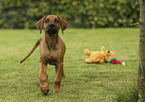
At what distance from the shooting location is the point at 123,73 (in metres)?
4.91

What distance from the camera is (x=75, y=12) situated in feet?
49.4

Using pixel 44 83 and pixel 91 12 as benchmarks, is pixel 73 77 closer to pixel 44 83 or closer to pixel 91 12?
pixel 44 83

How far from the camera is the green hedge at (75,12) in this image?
47.7ft

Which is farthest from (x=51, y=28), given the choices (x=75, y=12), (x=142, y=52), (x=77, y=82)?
(x=75, y=12)

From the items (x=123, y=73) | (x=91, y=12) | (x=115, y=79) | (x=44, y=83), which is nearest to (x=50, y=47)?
(x=44, y=83)

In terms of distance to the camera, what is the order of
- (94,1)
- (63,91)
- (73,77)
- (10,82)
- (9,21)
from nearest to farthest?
(63,91) < (10,82) < (73,77) < (94,1) < (9,21)

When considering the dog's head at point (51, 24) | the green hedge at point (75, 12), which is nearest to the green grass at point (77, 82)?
the dog's head at point (51, 24)

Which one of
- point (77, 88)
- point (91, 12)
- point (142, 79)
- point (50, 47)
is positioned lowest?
point (77, 88)

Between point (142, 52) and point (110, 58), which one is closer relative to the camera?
point (142, 52)

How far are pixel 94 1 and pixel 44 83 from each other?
38.8ft

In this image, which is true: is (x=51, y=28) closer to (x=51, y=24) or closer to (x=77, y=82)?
(x=51, y=24)

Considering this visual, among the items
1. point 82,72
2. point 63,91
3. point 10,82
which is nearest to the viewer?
point 63,91

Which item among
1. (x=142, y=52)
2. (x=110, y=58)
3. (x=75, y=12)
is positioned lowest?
(x=110, y=58)

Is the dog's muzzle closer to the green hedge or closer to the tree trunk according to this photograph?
the tree trunk
